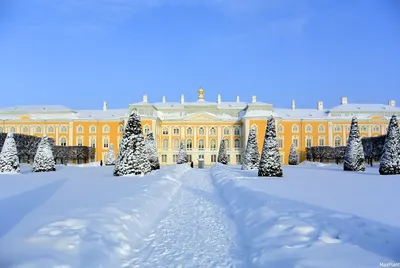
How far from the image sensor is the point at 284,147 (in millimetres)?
53906

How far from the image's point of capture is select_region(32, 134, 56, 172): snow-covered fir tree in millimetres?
20000

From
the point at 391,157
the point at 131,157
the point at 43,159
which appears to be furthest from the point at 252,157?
the point at 43,159

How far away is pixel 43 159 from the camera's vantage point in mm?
20172

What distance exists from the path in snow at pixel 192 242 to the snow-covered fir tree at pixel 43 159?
14924mm

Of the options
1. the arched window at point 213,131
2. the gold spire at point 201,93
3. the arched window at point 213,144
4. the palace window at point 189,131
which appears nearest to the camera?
the arched window at point 213,144

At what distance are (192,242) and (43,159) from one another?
17740mm

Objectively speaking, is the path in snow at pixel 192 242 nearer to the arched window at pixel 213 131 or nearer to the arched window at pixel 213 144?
the arched window at pixel 213 144

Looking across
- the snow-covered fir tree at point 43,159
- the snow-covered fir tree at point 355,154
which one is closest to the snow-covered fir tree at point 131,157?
the snow-covered fir tree at point 43,159

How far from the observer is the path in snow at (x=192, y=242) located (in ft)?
14.6

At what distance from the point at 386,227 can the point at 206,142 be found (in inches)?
1959

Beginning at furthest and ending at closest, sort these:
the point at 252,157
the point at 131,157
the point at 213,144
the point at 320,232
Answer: the point at 213,144
the point at 252,157
the point at 131,157
the point at 320,232

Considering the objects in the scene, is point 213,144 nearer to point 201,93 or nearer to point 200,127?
point 200,127

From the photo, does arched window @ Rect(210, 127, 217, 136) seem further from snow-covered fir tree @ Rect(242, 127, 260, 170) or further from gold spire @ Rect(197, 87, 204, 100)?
snow-covered fir tree @ Rect(242, 127, 260, 170)

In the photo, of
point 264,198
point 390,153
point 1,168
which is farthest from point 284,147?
point 264,198
